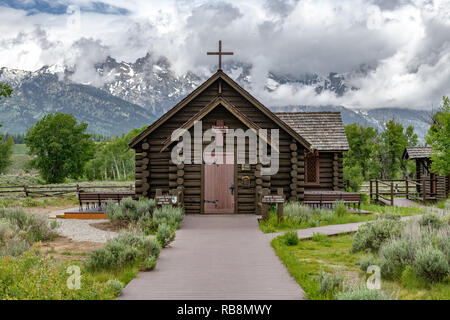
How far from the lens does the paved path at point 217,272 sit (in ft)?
21.9

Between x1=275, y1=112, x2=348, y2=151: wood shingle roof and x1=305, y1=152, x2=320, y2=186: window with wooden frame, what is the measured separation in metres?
A: 0.83

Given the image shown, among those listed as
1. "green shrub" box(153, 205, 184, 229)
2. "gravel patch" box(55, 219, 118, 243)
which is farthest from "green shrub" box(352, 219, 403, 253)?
"gravel patch" box(55, 219, 118, 243)

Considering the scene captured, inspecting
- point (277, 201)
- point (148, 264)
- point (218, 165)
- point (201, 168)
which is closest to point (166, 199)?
point (201, 168)

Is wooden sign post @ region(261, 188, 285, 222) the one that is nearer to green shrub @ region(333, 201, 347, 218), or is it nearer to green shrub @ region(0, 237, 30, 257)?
green shrub @ region(333, 201, 347, 218)

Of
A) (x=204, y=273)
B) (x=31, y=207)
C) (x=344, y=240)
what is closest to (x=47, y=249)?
(x=204, y=273)

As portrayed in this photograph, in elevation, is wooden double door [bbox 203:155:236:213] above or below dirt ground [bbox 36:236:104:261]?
above

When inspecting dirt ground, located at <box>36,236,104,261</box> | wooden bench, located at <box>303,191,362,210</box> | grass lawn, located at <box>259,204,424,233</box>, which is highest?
wooden bench, located at <box>303,191,362,210</box>

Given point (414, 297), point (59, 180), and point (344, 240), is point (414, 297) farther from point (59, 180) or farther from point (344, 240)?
point (59, 180)

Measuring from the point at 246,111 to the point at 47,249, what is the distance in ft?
36.5

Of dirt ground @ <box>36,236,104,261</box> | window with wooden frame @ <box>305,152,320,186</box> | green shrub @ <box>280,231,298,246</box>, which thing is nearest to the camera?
dirt ground @ <box>36,236,104,261</box>

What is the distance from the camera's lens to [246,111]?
760 inches

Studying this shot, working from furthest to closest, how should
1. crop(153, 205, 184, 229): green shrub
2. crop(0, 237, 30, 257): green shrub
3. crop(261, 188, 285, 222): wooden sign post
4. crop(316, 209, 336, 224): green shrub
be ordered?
crop(316, 209, 336, 224): green shrub, crop(261, 188, 285, 222): wooden sign post, crop(153, 205, 184, 229): green shrub, crop(0, 237, 30, 257): green shrub

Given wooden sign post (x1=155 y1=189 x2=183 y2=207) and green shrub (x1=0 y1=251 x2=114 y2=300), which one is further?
wooden sign post (x1=155 y1=189 x2=183 y2=207)

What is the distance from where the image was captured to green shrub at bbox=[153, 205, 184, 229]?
1358 cm
